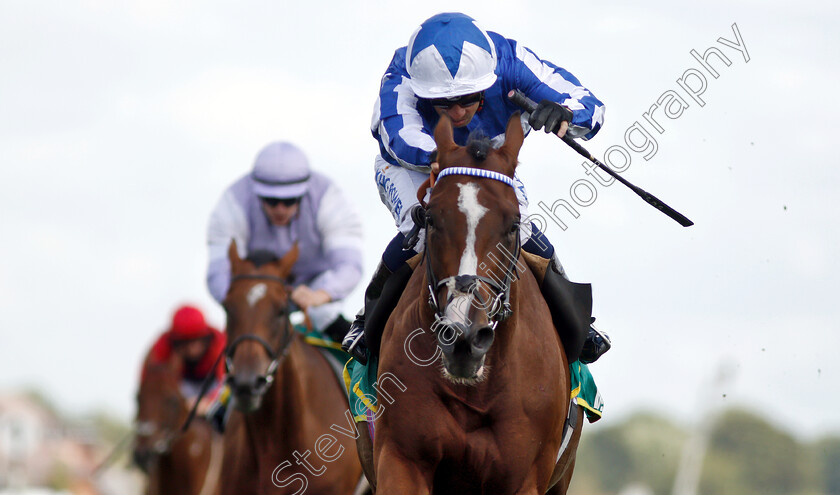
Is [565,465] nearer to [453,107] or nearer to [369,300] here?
[369,300]

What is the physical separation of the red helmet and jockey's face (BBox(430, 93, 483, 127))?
28.0 ft

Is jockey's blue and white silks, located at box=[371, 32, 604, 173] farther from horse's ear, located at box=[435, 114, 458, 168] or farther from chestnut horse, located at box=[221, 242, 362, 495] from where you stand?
chestnut horse, located at box=[221, 242, 362, 495]

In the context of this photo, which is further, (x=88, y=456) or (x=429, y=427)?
(x=88, y=456)

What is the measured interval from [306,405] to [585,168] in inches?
143

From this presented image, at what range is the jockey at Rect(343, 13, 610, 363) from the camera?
20.9 ft

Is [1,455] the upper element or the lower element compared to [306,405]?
lower

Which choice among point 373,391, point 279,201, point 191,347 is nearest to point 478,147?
point 373,391

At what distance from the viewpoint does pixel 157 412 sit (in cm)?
1352

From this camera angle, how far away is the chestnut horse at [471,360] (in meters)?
5.31

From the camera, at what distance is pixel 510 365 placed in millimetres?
5781

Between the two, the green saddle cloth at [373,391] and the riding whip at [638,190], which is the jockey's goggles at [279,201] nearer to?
the green saddle cloth at [373,391]

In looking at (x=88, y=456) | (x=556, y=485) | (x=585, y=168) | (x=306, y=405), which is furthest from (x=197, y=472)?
(x=88, y=456)

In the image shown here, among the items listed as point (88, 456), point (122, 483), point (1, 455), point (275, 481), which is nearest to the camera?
point (275, 481)

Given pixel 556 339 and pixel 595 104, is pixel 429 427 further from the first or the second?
pixel 595 104
